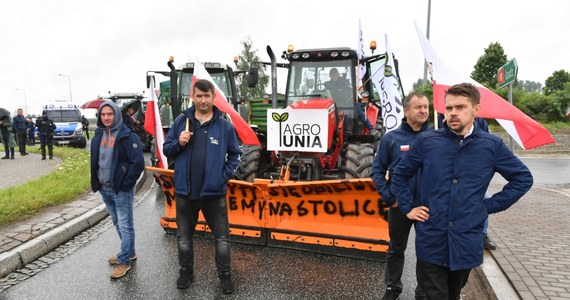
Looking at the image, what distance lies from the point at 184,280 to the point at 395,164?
2422 mm

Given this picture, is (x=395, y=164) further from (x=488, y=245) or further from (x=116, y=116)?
(x=116, y=116)

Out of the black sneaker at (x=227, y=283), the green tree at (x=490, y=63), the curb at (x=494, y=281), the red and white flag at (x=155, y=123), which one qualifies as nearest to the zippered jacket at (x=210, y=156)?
the black sneaker at (x=227, y=283)

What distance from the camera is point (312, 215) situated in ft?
16.7

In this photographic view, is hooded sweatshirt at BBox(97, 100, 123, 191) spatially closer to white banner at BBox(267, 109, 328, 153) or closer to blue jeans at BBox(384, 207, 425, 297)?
white banner at BBox(267, 109, 328, 153)

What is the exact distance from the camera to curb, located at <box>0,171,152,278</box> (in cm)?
453

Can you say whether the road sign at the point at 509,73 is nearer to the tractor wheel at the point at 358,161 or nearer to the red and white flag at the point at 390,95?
the red and white flag at the point at 390,95

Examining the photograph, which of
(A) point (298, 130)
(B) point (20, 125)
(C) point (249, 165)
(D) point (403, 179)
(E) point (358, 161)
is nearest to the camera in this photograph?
(D) point (403, 179)

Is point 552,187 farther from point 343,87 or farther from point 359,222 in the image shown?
point 359,222

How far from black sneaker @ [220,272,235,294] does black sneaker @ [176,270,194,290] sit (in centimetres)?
36

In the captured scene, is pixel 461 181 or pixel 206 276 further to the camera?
pixel 206 276

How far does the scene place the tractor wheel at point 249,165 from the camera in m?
6.41

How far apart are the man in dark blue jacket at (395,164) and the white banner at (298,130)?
6.85ft

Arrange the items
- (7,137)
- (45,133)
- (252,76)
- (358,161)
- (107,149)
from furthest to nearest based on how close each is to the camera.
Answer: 1. (7,137)
2. (45,133)
3. (252,76)
4. (358,161)
5. (107,149)

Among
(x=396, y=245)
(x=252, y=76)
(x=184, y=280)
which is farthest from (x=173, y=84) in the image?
(x=396, y=245)
